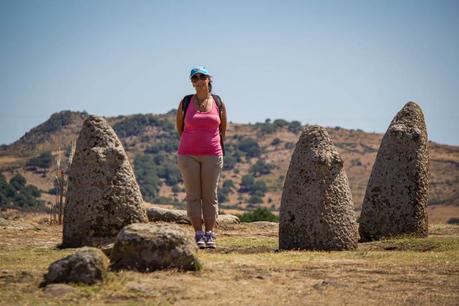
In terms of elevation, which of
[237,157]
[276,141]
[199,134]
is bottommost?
[199,134]

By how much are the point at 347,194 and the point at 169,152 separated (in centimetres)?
9270

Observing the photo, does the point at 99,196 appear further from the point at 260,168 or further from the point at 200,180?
the point at 260,168

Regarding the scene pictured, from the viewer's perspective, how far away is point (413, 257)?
461 inches

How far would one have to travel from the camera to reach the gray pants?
12.5 meters

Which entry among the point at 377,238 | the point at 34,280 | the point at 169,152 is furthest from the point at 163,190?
the point at 34,280

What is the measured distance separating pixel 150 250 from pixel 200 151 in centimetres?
334

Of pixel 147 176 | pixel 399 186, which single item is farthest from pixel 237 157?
pixel 399 186

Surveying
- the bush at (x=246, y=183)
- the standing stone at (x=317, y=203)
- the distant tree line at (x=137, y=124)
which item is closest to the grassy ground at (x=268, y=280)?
the standing stone at (x=317, y=203)

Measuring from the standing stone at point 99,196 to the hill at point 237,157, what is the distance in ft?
161

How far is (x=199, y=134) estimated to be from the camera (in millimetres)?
12500

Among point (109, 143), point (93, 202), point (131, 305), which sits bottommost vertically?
point (131, 305)

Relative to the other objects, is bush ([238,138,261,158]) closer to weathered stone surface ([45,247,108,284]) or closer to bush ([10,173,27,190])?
bush ([10,173,27,190])

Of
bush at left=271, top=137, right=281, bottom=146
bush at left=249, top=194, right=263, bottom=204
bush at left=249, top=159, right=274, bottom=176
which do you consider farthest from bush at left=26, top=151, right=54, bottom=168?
bush at left=271, top=137, right=281, bottom=146

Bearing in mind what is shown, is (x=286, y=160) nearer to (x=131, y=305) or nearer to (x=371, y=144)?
(x=371, y=144)
